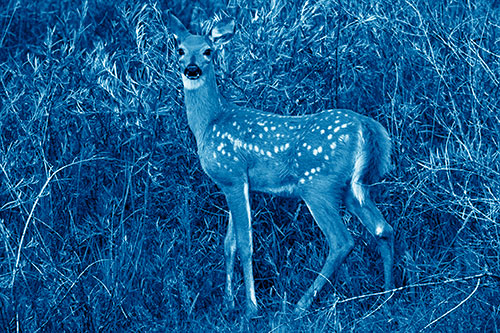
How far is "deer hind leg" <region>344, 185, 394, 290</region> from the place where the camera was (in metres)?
5.09

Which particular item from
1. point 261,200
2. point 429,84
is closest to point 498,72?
point 429,84

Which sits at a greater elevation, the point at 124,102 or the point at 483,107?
the point at 483,107

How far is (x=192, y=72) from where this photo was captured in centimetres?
520

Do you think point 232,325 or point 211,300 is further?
point 211,300

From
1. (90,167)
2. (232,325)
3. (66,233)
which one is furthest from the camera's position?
(90,167)

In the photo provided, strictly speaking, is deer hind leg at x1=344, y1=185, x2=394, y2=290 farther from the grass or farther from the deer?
the grass

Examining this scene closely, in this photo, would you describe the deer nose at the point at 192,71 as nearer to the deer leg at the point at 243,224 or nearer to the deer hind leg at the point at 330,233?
the deer leg at the point at 243,224

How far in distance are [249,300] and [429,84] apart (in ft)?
7.20

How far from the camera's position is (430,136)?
625 centimetres

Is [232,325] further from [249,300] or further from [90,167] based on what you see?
[90,167]

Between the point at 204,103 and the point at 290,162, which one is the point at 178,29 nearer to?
the point at 204,103

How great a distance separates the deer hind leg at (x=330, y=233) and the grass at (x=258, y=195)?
141mm

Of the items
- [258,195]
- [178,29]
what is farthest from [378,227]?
[178,29]

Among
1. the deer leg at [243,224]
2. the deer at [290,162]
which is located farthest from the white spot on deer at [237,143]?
the deer leg at [243,224]
